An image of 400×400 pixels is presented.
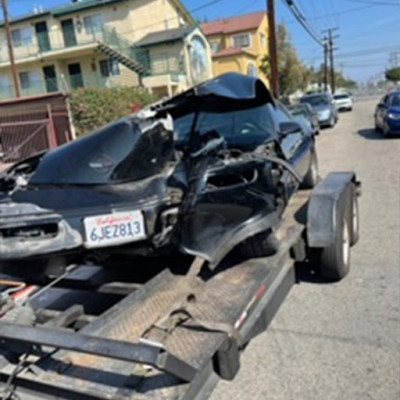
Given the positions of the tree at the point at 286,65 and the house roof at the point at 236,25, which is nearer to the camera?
the tree at the point at 286,65

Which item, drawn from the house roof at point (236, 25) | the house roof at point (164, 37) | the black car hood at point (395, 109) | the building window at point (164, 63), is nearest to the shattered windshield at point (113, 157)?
the black car hood at point (395, 109)

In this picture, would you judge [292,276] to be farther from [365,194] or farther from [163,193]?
[365,194]

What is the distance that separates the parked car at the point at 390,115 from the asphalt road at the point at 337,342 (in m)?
11.0

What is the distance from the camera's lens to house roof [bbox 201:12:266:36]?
50.9 m

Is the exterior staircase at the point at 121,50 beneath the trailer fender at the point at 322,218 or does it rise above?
above

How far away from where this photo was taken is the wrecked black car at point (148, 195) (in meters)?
3.14

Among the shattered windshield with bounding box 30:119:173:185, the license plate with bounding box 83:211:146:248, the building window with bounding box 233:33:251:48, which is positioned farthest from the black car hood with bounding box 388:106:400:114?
the building window with bounding box 233:33:251:48

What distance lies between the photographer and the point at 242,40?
51062mm

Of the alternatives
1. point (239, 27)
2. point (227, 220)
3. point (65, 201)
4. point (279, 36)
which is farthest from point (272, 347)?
point (239, 27)

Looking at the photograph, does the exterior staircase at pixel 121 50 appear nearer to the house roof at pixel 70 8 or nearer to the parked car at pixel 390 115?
the house roof at pixel 70 8

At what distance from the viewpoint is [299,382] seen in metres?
3.19

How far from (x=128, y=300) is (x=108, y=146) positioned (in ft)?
3.94

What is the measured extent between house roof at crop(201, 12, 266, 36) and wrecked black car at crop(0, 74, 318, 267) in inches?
1976

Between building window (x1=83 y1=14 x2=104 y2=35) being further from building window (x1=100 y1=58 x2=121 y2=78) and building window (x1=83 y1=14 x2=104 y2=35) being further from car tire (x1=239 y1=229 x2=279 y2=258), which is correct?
car tire (x1=239 y1=229 x2=279 y2=258)
